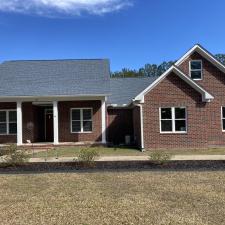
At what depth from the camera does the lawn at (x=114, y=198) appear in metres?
7.73

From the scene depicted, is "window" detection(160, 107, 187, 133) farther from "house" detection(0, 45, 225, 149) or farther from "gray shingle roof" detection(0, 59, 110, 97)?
"gray shingle roof" detection(0, 59, 110, 97)

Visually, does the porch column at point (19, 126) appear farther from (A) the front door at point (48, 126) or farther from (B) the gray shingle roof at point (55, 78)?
(A) the front door at point (48, 126)

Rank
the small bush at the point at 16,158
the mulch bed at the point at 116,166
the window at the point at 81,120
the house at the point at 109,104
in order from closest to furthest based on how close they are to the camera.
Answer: the mulch bed at the point at 116,166 < the small bush at the point at 16,158 < the house at the point at 109,104 < the window at the point at 81,120

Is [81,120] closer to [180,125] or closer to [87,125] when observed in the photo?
[87,125]

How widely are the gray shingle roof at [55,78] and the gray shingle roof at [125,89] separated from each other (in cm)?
206

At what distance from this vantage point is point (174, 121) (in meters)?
24.0

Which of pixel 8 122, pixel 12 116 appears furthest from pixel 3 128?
pixel 12 116

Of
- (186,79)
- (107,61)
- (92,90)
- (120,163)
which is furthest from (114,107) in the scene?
(120,163)

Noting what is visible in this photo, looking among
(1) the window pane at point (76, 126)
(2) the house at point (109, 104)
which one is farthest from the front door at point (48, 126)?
(1) the window pane at point (76, 126)

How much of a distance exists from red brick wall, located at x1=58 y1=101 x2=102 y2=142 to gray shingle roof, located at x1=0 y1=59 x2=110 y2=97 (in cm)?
126

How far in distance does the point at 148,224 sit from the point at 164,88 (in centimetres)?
1720

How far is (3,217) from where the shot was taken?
26.1 ft

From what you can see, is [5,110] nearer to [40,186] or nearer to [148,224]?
[40,186]

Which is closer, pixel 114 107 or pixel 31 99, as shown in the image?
pixel 31 99
